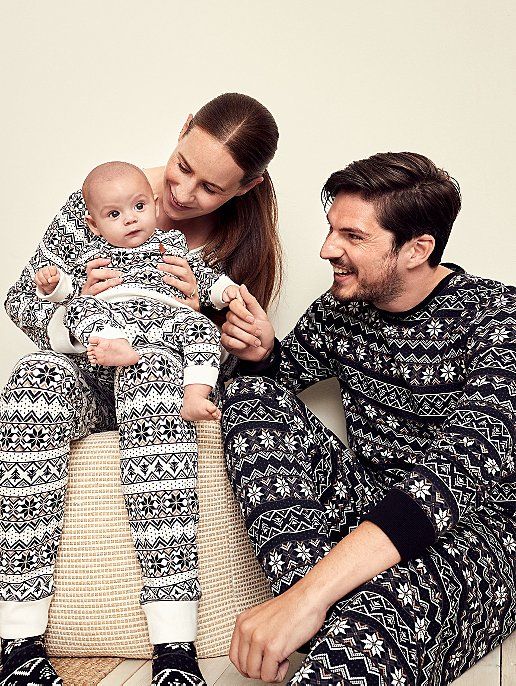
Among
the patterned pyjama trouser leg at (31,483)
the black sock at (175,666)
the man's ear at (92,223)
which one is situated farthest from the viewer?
the man's ear at (92,223)

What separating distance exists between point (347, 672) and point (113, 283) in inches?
35.6

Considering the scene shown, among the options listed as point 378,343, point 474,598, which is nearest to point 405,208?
point 378,343

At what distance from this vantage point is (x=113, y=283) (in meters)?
1.75

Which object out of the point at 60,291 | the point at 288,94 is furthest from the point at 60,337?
the point at 288,94

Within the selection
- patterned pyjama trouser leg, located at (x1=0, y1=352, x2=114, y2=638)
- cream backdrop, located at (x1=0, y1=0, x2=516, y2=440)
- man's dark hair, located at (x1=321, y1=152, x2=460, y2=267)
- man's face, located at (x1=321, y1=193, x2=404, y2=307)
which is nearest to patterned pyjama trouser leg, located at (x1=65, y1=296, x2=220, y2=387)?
patterned pyjama trouser leg, located at (x1=0, y1=352, x2=114, y2=638)

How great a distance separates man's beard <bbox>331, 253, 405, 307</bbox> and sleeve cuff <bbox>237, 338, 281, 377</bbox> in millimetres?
292

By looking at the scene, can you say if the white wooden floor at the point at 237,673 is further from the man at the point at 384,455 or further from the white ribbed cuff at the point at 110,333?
the white ribbed cuff at the point at 110,333

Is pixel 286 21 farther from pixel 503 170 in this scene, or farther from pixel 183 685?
pixel 183 685

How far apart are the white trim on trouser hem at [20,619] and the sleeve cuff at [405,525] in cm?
65

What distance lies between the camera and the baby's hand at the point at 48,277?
5.81ft

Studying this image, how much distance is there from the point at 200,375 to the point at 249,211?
2.17ft

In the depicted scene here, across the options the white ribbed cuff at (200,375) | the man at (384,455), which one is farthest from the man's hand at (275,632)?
the white ribbed cuff at (200,375)

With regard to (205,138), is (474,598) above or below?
below

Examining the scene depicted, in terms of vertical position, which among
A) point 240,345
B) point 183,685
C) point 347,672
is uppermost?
point 240,345
